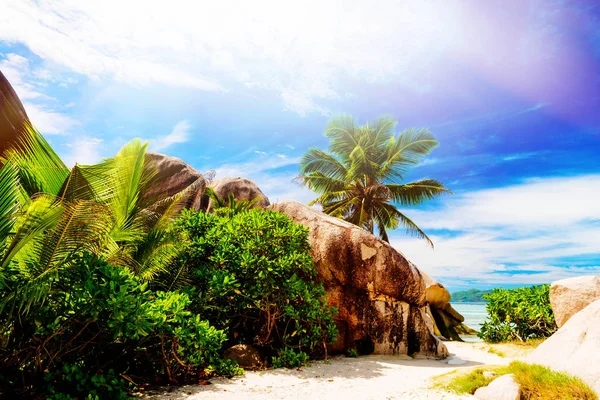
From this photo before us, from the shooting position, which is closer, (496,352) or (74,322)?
(74,322)

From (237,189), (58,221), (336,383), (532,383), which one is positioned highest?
(237,189)

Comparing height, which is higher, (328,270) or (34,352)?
(328,270)

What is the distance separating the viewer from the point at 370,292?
10672 millimetres

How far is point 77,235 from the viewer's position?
5.27 meters

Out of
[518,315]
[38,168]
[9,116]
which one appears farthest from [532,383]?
[9,116]

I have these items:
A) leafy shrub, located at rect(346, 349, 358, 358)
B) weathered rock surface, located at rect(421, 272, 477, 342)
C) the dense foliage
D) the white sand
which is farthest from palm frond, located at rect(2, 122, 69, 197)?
weathered rock surface, located at rect(421, 272, 477, 342)

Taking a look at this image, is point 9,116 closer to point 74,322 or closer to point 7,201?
point 7,201

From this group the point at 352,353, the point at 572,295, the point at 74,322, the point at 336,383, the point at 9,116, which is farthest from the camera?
the point at 572,295

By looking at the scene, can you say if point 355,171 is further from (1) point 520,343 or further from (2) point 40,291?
(2) point 40,291

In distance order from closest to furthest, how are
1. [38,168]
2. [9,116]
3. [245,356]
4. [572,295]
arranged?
[38,168] < [245,356] < [9,116] < [572,295]

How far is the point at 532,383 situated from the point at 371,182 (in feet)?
54.8

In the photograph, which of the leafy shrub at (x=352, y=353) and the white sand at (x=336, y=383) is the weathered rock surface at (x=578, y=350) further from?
the leafy shrub at (x=352, y=353)

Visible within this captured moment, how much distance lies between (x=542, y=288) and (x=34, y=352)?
47.3ft

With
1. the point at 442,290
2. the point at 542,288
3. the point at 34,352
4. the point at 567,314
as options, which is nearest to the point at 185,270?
the point at 34,352
